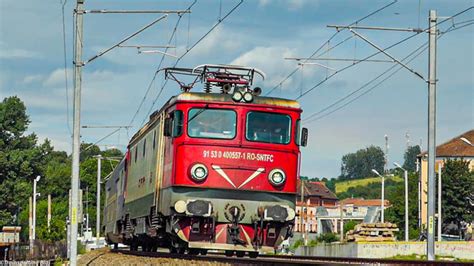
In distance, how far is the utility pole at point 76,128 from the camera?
2650 cm

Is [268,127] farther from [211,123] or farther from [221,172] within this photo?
[221,172]

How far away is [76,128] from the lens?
88.6 ft

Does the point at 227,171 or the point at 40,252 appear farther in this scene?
the point at 40,252

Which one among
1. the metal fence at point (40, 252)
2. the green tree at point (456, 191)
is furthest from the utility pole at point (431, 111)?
the green tree at point (456, 191)

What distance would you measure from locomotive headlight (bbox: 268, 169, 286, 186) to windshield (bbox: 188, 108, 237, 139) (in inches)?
50.3

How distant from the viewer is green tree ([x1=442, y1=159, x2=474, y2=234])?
101562 mm

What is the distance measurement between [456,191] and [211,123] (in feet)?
267

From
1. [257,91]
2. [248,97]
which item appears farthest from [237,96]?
[257,91]

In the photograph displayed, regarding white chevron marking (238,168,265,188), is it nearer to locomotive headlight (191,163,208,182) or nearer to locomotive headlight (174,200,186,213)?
locomotive headlight (191,163,208,182)

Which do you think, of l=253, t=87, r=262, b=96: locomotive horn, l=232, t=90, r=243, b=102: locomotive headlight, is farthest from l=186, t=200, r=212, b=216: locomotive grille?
l=253, t=87, r=262, b=96: locomotive horn

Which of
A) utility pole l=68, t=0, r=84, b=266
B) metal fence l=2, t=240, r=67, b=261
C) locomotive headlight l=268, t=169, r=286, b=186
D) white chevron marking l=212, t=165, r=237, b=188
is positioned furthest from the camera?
metal fence l=2, t=240, r=67, b=261

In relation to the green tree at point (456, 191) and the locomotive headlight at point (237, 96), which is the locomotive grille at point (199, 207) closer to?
the locomotive headlight at point (237, 96)

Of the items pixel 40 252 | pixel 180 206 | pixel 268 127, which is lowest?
pixel 40 252

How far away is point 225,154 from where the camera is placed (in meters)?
23.4
